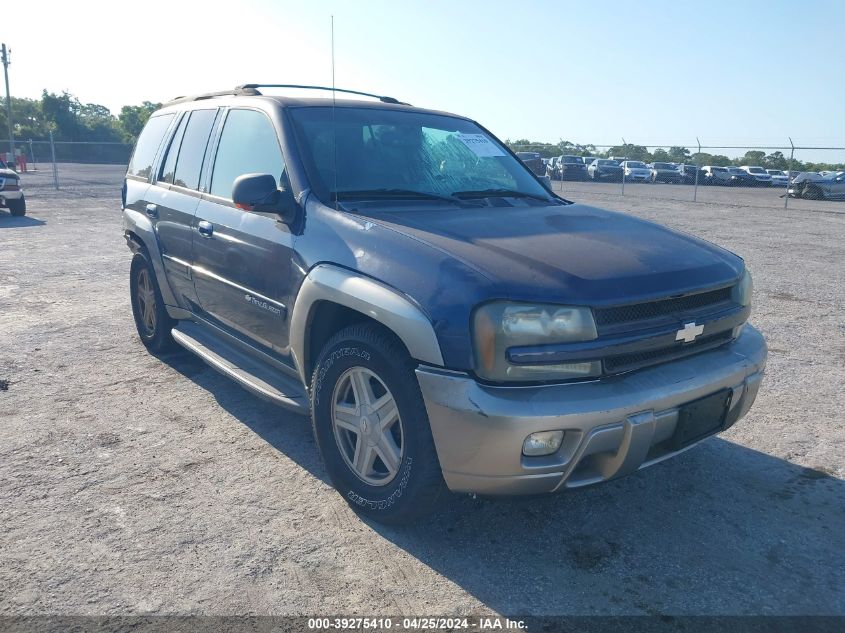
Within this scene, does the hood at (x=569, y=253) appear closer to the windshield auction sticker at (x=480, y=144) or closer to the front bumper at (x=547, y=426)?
the front bumper at (x=547, y=426)

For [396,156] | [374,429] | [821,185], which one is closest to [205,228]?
[396,156]

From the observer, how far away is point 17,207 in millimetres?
15648

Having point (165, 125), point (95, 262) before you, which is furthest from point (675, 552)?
point (95, 262)

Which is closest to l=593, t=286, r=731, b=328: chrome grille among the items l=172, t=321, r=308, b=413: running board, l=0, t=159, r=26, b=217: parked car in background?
l=172, t=321, r=308, b=413: running board

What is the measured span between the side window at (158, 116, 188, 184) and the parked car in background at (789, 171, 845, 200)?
25234mm

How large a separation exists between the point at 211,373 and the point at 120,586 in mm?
2595

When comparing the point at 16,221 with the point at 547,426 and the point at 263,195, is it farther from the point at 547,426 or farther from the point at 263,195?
the point at 547,426

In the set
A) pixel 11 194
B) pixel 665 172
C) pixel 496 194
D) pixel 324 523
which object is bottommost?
pixel 324 523

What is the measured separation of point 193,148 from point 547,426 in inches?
129

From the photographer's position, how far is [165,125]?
525 cm

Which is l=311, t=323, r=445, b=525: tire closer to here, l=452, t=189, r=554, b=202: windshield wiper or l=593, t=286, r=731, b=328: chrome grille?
l=593, t=286, r=731, b=328: chrome grille

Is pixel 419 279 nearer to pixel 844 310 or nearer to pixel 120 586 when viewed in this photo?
pixel 120 586

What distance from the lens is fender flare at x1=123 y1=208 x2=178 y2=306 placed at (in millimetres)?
4992

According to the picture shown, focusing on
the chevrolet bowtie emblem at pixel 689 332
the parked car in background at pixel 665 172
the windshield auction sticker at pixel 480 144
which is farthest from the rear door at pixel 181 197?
the parked car in background at pixel 665 172
